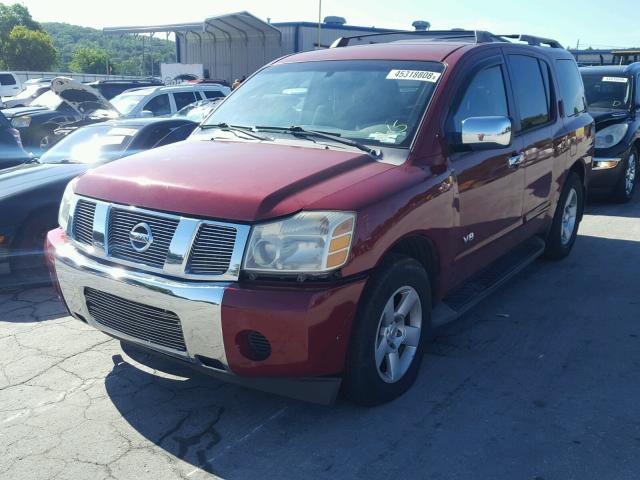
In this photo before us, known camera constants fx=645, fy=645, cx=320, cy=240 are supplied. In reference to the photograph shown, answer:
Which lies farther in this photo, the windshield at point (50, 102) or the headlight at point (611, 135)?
the windshield at point (50, 102)

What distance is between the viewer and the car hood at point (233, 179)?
3025 mm

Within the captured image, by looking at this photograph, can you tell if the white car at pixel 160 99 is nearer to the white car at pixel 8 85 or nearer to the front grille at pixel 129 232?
the front grille at pixel 129 232

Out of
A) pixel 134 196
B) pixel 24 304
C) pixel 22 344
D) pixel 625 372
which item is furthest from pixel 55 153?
pixel 625 372

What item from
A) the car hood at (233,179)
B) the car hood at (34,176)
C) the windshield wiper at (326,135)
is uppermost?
the windshield wiper at (326,135)

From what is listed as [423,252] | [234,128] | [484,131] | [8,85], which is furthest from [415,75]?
[8,85]

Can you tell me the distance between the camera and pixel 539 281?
579 centimetres

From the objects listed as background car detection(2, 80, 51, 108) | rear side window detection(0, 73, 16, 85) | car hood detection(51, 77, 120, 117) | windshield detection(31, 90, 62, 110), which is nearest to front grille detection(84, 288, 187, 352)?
car hood detection(51, 77, 120, 117)

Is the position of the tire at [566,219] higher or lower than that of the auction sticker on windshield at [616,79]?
lower

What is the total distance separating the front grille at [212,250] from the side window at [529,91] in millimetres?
2882

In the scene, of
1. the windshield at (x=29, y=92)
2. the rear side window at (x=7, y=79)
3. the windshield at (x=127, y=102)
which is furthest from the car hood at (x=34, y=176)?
the rear side window at (x=7, y=79)

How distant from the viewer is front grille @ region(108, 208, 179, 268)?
310 cm

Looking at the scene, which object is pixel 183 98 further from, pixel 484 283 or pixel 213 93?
pixel 484 283

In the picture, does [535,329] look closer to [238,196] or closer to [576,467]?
[576,467]

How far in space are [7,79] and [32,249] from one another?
30920mm
